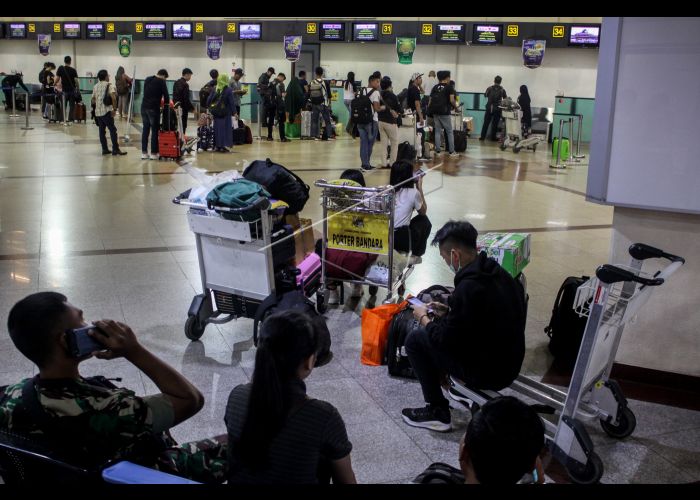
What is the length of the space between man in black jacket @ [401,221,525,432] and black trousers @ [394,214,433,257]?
1938 millimetres

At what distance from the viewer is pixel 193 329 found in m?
5.27

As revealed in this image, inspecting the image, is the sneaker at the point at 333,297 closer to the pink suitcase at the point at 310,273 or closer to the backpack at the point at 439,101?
the pink suitcase at the point at 310,273

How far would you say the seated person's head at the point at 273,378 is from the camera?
2330mm

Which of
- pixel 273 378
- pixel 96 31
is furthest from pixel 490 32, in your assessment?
pixel 273 378

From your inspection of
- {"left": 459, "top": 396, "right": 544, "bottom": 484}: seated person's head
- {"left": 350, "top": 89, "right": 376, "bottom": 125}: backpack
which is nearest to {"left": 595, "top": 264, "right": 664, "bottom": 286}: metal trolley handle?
{"left": 459, "top": 396, "right": 544, "bottom": 484}: seated person's head

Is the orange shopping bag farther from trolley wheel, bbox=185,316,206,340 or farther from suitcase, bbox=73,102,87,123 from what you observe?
suitcase, bbox=73,102,87,123

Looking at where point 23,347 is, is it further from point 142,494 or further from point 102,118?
point 102,118

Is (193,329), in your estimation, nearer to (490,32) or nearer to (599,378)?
(599,378)

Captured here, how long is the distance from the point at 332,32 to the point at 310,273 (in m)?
18.4

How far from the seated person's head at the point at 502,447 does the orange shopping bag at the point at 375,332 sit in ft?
9.18

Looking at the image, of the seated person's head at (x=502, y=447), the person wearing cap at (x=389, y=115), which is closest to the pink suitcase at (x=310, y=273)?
the seated person's head at (x=502, y=447)

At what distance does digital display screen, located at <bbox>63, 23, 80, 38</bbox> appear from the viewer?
2666cm

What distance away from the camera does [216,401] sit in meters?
4.39

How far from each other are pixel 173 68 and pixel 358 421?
24244mm
